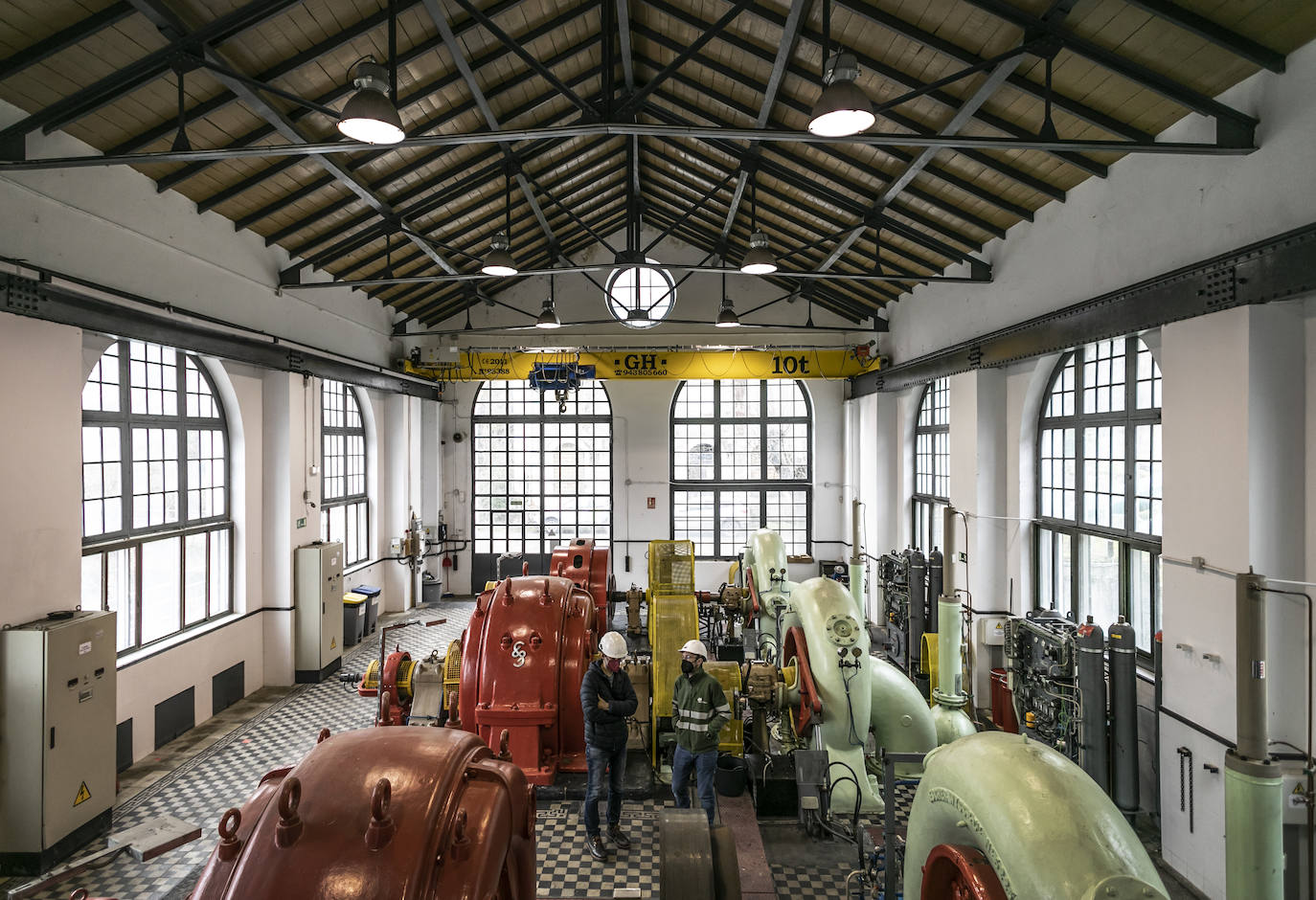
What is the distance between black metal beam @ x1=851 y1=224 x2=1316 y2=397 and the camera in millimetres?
4098

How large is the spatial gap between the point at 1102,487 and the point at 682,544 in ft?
16.5

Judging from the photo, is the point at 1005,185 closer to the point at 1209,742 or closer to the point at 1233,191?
the point at 1233,191

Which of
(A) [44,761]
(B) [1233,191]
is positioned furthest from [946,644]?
(A) [44,761]

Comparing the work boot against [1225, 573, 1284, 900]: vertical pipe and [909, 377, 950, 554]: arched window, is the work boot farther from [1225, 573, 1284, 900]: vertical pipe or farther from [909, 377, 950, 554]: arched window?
[909, 377, 950, 554]: arched window

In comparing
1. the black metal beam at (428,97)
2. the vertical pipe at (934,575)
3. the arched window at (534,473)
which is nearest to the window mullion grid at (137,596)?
the black metal beam at (428,97)

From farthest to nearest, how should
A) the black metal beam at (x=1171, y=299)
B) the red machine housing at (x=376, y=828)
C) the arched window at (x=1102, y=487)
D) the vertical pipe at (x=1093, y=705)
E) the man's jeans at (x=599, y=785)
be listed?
the arched window at (x=1102, y=487) → the vertical pipe at (x=1093, y=705) → the man's jeans at (x=599, y=785) → the black metal beam at (x=1171, y=299) → the red machine housing at (x=376, y=828)

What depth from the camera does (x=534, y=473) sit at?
14.4m

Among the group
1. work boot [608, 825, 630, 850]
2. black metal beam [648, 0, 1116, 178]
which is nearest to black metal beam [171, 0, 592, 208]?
black metal beam [648, 0, 1116, 178]

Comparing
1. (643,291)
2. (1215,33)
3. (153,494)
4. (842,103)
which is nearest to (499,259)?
(153,494)

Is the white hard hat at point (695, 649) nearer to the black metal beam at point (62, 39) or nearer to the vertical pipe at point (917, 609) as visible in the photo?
the vertical pipe at point (917, 609)

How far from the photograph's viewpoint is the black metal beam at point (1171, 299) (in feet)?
13.4

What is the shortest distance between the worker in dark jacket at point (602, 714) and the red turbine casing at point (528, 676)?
0.30m

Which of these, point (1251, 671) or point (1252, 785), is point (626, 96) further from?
point (1252, 785)

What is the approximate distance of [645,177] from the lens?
1148 centimetres
